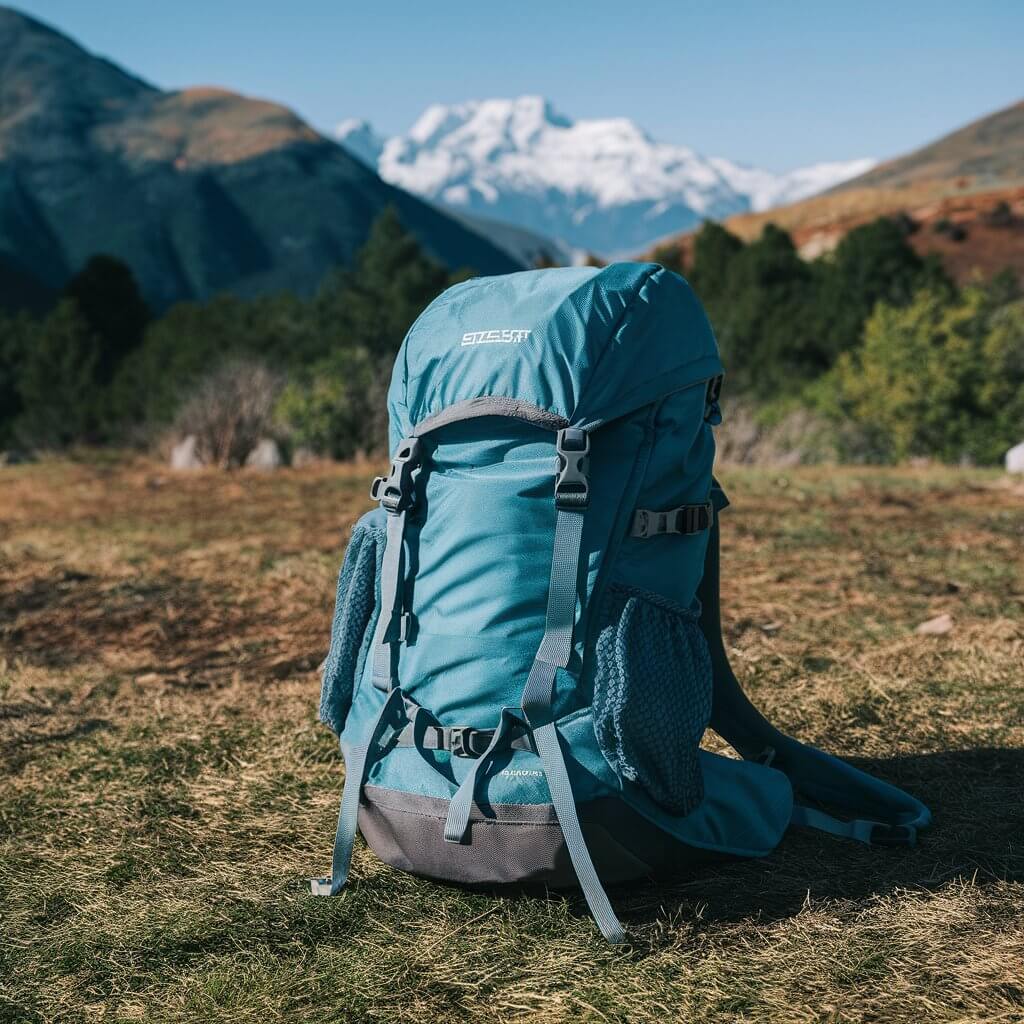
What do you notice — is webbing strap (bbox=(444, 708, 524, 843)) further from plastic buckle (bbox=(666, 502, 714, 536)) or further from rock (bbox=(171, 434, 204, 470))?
rock (bbox=(171, 434, 204, 470))

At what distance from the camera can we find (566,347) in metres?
2.29

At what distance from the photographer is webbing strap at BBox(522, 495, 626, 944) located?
83.9 inches

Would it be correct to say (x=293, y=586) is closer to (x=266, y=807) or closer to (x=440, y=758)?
(x=266, y=807)

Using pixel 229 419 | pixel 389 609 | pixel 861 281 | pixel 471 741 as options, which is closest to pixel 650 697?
pixel 471 741

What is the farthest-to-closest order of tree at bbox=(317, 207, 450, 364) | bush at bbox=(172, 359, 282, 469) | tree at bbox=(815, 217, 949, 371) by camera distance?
1. tree at bbox=(815, 217, 949, 371)
2. tree at bbox=(317, 207, 450, 364)
3. bush at bbox=(172, 359, 282, 469)

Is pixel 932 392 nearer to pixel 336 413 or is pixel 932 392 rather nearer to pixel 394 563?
pixel 336 413

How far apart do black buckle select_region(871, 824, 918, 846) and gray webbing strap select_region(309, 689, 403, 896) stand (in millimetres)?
1123

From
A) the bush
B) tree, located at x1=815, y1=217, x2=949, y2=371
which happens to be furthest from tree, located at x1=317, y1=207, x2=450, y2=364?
tree, located at x1=815, y1=217, x2=949, y2=371

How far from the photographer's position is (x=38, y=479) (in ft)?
33.2

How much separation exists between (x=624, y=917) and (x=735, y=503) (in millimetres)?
5522

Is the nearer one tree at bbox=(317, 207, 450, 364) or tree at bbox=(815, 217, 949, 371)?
tree at bbox=(317, 207, 450, 364)

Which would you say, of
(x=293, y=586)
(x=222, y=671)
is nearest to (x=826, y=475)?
(x=293, y=586)

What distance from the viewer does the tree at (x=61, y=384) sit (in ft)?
66.2

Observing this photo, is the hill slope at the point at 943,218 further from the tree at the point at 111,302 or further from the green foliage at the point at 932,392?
the green foliage at the point at 932,392
